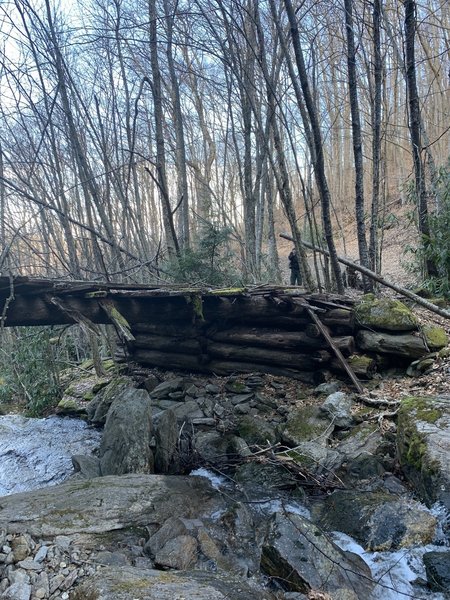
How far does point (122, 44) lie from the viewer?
1235 cm

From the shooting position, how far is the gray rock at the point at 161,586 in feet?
8.41

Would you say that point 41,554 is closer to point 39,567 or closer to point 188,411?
point 39,567

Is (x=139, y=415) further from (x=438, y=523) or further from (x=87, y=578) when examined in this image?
(x=438, y=523)

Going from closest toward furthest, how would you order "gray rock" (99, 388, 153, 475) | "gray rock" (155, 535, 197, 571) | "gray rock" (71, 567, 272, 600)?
1. "gray rock" (71, 567, 272, 600)
2. "gray rock" (155, 535, 197, 571)
3. "gray rock" (99, 388, 153, 475)

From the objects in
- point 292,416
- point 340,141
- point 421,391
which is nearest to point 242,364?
point 292,416

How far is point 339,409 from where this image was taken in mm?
5453

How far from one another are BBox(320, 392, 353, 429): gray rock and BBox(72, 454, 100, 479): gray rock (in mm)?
3121

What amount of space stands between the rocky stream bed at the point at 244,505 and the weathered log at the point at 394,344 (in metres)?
0.78

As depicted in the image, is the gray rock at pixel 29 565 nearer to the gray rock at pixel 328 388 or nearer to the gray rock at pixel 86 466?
the gray rock at pixel 86 466

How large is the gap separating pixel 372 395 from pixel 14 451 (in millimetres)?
6024

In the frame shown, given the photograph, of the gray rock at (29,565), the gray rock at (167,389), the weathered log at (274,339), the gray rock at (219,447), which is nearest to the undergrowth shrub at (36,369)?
the gray rock at (167,389)

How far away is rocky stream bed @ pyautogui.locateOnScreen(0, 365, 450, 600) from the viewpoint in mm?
2895

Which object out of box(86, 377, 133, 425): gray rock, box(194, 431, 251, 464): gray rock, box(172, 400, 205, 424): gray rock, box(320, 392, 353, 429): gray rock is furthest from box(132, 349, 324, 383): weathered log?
box(194, 431, 251, 464): gray rock

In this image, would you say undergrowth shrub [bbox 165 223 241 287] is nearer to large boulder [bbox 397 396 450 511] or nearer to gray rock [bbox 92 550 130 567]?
large boulder [bbox 397 396 450 511]
